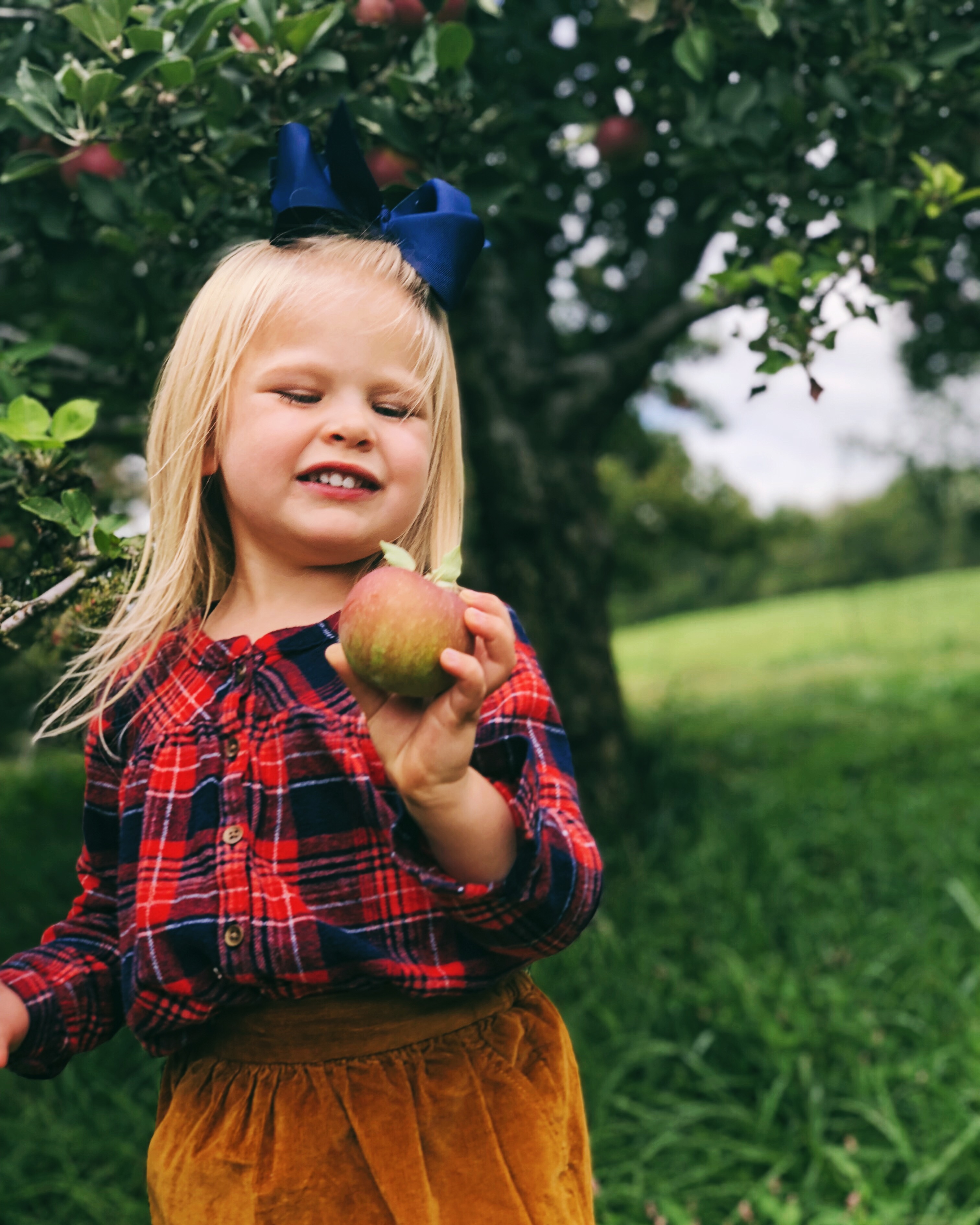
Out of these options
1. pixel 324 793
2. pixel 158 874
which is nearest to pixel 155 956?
pixel 158 874

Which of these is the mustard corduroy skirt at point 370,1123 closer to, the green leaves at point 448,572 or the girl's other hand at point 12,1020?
the girl's other hand at point 12,1020

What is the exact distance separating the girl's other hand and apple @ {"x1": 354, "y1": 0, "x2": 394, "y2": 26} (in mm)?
1572

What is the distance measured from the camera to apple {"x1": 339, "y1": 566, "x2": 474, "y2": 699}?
882 mm

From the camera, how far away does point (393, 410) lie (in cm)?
117

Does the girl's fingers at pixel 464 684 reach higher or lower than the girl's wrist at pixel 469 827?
higher

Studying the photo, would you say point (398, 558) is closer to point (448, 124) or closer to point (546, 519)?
point (448, 124)

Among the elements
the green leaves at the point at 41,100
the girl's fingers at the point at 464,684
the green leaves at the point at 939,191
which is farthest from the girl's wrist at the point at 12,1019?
the green leaves at the point at 939,191

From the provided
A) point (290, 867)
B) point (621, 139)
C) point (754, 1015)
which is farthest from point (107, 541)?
point (754, 1015)

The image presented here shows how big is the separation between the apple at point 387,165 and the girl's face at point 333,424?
935 millimetres

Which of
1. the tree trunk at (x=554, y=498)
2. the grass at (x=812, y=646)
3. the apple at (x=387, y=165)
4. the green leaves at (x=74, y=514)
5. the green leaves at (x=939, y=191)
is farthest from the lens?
the grass at (x=812, y=646)

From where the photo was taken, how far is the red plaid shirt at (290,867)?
1043 mm

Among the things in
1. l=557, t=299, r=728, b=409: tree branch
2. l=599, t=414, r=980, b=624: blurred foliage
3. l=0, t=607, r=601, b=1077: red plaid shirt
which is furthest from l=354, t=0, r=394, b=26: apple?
l=599, t=414, r=980, b=624: blurred foliage

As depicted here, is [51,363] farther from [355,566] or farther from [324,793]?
[324,793]

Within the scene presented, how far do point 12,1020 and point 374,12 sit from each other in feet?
5.30
